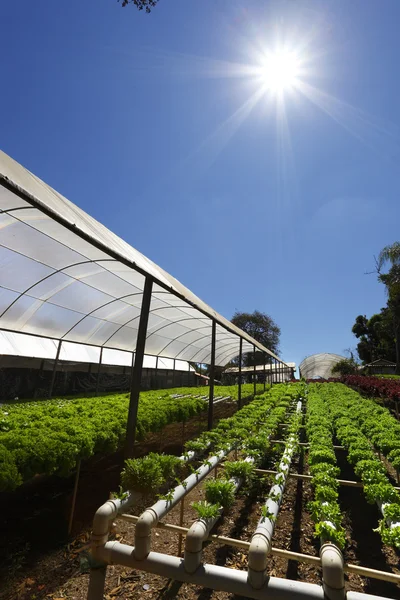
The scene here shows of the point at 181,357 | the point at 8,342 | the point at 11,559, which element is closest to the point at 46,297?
the point at 8,342

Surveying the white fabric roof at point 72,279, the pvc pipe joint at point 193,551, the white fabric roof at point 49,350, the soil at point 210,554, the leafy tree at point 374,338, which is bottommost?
the soil at point 210,554

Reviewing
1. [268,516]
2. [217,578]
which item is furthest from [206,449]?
[217,578]

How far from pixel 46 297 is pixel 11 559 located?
21.4ft

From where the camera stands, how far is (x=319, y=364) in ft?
184

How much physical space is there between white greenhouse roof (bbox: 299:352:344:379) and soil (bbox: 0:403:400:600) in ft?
170

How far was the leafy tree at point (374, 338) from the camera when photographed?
41844 mm

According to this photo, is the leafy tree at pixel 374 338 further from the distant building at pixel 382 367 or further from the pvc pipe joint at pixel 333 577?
A: the pvc pipe joint at pixel 333 577

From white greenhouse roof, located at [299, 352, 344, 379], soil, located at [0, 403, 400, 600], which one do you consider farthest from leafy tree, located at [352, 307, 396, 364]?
soil, located at [0, 403, 400, 600]

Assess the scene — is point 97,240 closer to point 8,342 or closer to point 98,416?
point 98,416

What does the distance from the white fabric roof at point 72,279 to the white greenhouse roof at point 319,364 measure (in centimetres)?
4439

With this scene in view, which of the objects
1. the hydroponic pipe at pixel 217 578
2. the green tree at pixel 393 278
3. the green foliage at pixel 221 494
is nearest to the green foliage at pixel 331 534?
the hydroponic pipe at pixel 217 578

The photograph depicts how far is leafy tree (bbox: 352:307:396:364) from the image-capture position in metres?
41.8

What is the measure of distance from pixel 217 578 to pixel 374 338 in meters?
49.8

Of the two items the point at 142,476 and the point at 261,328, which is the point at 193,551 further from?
the point at 261,328
